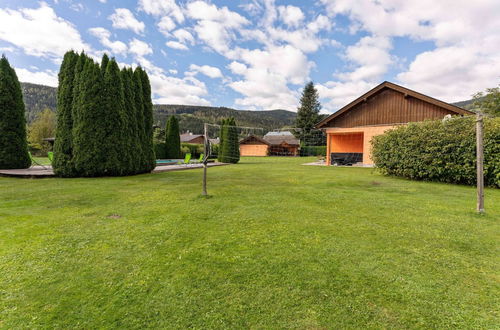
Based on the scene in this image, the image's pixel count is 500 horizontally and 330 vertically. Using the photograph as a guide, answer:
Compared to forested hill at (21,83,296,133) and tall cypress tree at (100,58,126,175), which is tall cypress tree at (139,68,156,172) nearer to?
tall cypress tree at (100,58,126,175)

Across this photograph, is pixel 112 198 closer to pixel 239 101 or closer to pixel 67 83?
pixel 67 83

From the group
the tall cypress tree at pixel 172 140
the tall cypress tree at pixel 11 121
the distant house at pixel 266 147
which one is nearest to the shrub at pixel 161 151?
the tall cypress tree at pixel 172 140

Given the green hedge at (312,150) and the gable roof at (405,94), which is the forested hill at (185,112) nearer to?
the green hedge at (312,150)

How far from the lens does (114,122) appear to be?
8.91 meters

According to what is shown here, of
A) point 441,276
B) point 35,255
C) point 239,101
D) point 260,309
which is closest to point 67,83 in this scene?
point 35,255

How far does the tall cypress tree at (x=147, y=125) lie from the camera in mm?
10562

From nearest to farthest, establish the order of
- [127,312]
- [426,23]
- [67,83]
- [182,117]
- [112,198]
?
[127,312], [112,198], [67,83], [426,23], [182,117]

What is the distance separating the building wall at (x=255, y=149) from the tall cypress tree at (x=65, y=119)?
3018cm

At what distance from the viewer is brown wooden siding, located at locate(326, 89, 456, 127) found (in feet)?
43.4

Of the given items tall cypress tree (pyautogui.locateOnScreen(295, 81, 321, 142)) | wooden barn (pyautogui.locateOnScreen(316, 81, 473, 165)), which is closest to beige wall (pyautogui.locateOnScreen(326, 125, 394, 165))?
wooden barn (pyautogui.locateOnScreen(316, 81, 473, 165))

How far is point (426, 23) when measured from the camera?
10445 mm

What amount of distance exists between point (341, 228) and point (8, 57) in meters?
15.7

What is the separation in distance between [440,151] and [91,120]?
39.7ft

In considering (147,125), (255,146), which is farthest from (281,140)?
(147,125)
